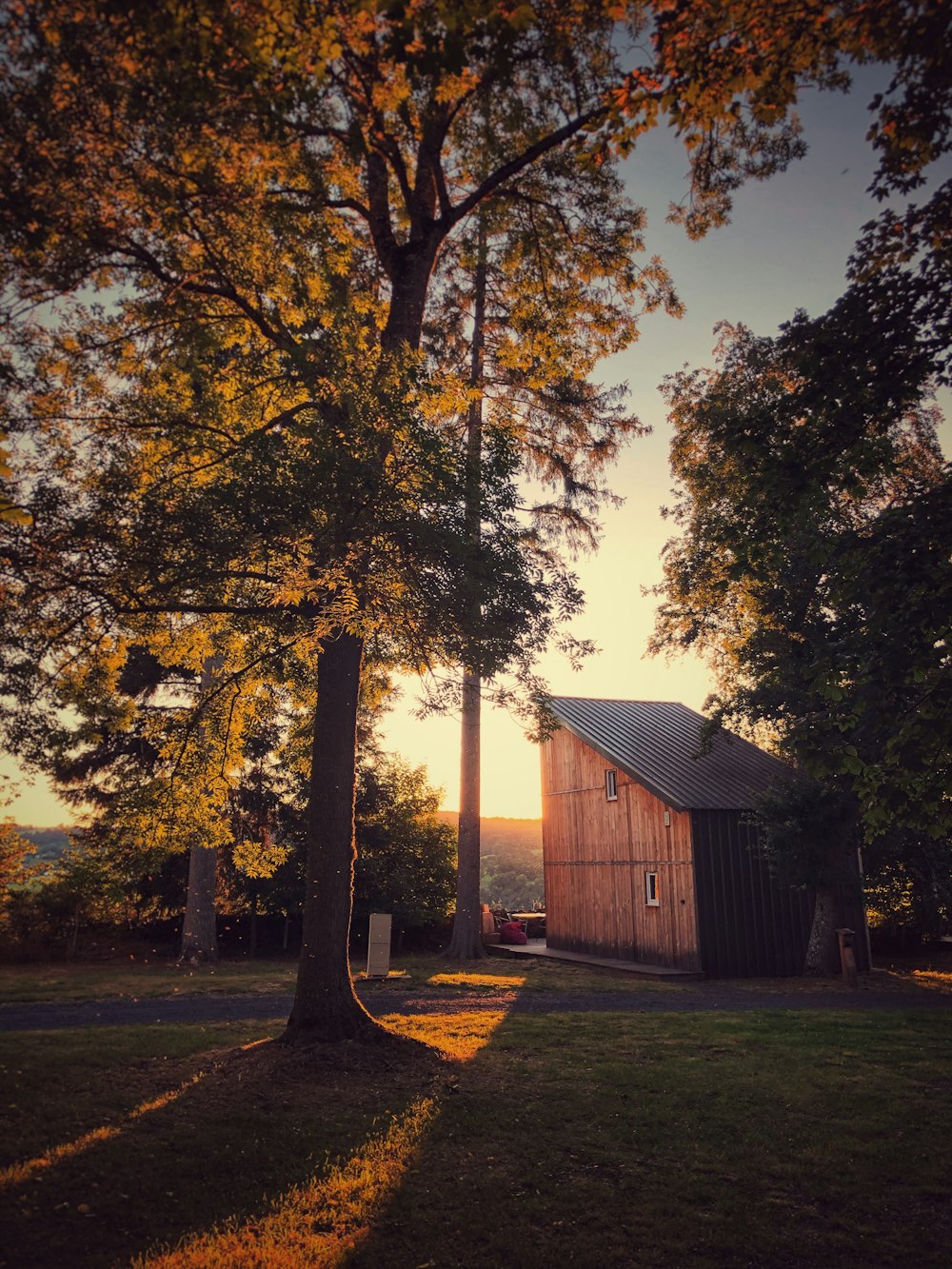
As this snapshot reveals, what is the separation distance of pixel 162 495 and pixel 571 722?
18242mm

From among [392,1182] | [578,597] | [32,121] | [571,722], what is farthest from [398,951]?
[32,121]

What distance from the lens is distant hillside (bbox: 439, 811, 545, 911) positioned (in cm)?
6056

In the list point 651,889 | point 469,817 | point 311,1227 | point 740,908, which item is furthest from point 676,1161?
point 651,889

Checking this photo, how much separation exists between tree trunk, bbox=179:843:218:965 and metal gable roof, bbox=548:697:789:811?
11070 millimetres

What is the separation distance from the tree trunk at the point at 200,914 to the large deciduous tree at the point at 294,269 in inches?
552

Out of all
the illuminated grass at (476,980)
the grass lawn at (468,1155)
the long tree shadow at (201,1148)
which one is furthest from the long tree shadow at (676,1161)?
the illuminated grass at (476,980)

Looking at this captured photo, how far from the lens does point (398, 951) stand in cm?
2378

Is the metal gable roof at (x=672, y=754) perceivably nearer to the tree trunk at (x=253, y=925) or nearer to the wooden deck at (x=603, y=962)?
the wooden deck at (x=603, y=962)

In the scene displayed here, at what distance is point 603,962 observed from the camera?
21.2 meters

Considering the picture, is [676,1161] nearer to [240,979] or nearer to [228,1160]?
[228,1160]

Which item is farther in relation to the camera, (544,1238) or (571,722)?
(571,722)

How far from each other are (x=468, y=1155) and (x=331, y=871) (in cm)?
378

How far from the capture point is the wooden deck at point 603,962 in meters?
18.5

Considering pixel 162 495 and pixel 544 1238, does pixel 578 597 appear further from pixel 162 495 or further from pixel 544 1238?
pixel 544 1238
